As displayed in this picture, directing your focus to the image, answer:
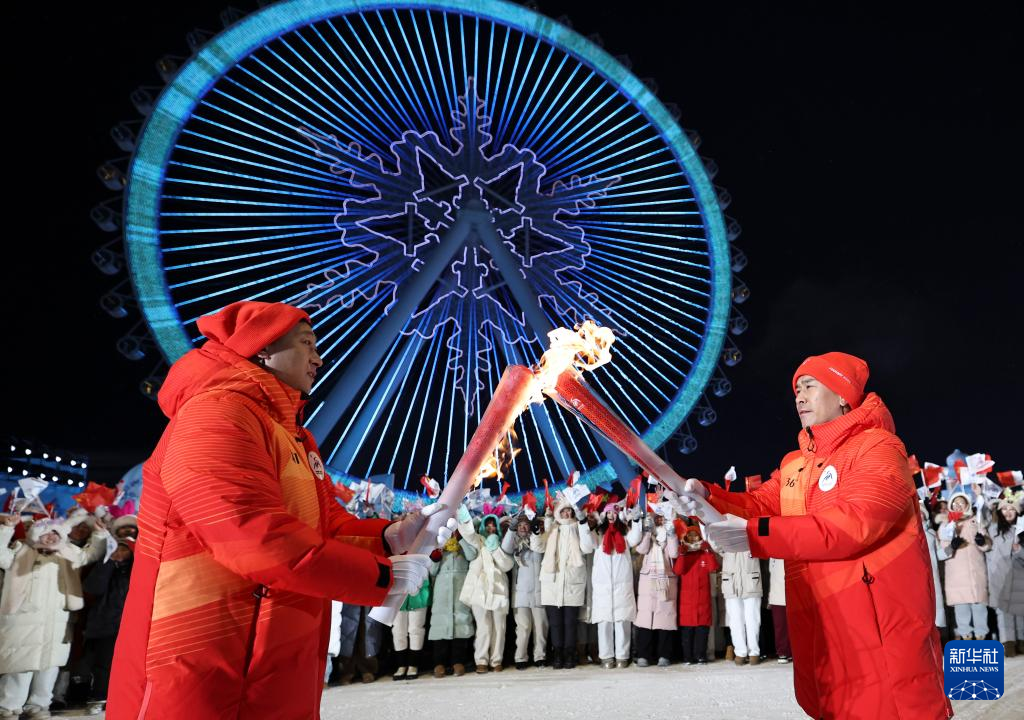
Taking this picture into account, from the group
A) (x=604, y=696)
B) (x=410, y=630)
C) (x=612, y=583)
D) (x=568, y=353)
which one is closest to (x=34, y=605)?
(x=410, y=630)

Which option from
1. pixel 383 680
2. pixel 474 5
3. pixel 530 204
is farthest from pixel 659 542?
pixel 474 5

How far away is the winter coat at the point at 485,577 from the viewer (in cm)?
926

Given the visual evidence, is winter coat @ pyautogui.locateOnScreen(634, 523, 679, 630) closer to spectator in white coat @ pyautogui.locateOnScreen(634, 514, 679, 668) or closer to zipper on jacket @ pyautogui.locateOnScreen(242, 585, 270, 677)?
spectator in white coat @ pyautogui.locateOnScreen(634, 514, 679, 668)

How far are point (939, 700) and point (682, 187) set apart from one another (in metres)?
11.9

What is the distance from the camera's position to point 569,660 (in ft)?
30.5

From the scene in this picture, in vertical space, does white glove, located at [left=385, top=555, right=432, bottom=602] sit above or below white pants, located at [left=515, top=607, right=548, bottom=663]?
above

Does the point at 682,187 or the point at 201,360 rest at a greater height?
the point at 682,187

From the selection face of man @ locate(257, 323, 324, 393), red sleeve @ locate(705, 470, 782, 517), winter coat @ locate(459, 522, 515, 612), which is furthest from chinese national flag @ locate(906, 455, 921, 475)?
winter coat @ locate(459, 522, 515, 612)

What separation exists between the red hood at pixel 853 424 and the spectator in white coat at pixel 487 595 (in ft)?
21.1

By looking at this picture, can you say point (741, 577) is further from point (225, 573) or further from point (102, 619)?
point (225, 573)

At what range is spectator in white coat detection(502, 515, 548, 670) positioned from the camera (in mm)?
9469

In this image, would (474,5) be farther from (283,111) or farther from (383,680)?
(383,680)

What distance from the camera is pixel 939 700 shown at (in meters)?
2.74

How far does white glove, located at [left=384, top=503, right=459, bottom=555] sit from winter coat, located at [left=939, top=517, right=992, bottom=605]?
28.7 feet
